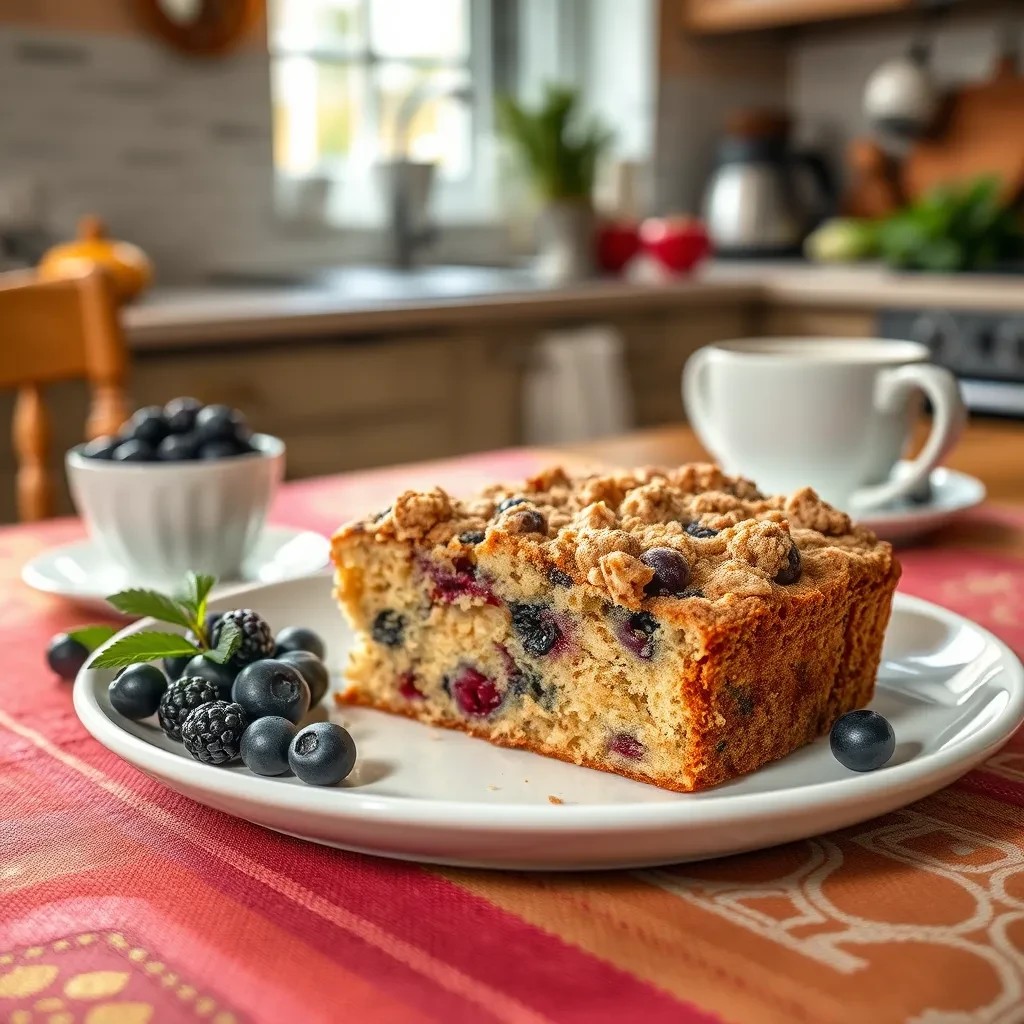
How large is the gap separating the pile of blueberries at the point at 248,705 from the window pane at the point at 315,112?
9.30 feet

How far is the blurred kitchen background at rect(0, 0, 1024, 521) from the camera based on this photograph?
8.70ft

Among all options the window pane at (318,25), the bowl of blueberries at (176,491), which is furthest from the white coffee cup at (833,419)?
the window pane at (318,25)

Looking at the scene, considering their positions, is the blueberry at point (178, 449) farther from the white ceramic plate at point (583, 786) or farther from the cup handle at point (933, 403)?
the cup handle at point (933, 403)

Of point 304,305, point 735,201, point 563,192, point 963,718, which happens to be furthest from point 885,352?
point 735,201

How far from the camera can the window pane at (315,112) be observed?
3.43m

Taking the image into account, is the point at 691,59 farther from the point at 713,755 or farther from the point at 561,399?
the point at 713,755

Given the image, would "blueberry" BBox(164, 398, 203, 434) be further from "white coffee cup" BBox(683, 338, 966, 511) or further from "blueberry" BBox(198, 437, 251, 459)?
"white coffee cup" BBox(683, 338, 966, 511)

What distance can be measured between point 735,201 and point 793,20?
0.51 m

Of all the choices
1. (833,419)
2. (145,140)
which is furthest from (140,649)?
(145,140)

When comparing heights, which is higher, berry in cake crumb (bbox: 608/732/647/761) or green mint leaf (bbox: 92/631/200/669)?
green mint leaf (bbox: 92/631/200/669)

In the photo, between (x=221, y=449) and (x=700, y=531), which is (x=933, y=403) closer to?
(x=700, y=531)

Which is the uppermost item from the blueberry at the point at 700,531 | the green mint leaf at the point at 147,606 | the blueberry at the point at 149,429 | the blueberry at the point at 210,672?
the blueberry at the point at 700,531

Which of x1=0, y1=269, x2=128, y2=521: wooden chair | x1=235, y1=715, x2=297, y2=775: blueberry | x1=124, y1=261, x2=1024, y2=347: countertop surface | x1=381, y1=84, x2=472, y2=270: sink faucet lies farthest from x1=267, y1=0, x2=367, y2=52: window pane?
x1=235, y1=715, x2=297, y2=775: blueberry

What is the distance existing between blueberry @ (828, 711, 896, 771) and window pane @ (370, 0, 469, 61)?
3.27m
